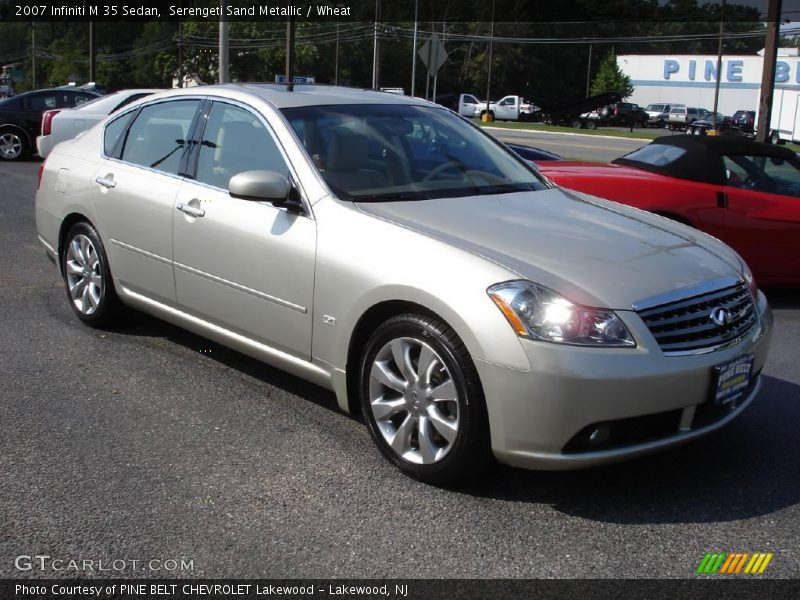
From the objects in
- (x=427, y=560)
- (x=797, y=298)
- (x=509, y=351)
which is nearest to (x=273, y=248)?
(x=509, y=351)

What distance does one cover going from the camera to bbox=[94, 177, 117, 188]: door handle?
5.55 m

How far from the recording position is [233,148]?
4883 millimetres

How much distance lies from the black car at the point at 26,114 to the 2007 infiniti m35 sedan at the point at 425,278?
14.5m

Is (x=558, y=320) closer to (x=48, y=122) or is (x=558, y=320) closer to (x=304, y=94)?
(x=304, y=94)

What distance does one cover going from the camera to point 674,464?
13.4 feet

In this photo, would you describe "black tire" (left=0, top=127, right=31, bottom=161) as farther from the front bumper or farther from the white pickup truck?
the white pickup truck

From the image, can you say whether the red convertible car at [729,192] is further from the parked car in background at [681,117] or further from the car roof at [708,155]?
the parked car in background at [681,117]

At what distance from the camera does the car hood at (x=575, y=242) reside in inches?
142

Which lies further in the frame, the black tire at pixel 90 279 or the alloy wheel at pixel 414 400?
the black tire at pixel 90 279

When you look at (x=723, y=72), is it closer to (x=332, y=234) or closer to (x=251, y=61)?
(x=251, y=61)

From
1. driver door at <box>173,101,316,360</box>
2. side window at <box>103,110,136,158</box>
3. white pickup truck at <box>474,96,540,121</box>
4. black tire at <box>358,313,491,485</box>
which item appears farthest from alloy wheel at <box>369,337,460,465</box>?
white pickup truck at <box>474,96,540,121</box>

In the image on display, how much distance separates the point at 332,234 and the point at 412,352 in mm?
694

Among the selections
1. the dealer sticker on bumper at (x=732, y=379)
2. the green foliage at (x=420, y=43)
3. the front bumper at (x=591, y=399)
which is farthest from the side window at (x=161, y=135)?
the green foliage at (x=420, y=43)

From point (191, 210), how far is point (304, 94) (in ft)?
2.92
